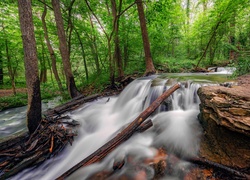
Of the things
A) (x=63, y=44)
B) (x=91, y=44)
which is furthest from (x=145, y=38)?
(x=63, y=44)

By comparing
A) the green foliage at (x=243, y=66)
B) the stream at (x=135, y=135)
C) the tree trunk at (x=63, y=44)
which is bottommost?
the stream at (x=135, y=135)

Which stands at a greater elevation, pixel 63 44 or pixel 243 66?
pixel 63 44

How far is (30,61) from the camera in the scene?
9.86ft

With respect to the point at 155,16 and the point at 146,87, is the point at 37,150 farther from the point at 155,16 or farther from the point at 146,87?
the point at 155,16

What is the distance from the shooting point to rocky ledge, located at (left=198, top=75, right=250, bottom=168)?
191 cm

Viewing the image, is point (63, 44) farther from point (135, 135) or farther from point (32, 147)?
point (135, 135)

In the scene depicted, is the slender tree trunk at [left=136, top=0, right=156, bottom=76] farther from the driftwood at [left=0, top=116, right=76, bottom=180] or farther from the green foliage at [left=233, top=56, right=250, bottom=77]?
the driftwood at [left=0, top=116, right=76, bottom=180]

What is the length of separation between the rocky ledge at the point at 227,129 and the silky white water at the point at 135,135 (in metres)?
0.33

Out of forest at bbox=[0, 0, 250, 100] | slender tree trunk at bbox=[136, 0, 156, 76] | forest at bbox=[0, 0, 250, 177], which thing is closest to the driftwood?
forest at bbox=[0, 0, 250, 177]

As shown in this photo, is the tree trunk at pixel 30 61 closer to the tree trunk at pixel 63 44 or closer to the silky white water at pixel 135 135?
the silky white water at pixel 135 135

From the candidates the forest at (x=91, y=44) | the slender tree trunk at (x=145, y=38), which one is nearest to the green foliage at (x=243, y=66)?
the forest at (x=91, y=44)

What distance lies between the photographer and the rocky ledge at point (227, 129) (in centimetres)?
191

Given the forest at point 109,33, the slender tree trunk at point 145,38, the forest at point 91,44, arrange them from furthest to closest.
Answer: the forest at point 109,33 → the slender tree trunk at point 145,38 → the forest at point 91,44

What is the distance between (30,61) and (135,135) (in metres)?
2.98
